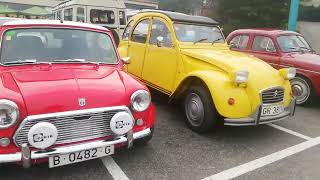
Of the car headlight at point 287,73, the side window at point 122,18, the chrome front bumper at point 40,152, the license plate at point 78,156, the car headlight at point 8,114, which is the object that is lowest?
the license plate at point 78,156

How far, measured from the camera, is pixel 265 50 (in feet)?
27.6

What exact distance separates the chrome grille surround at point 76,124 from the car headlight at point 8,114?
0.32 ft

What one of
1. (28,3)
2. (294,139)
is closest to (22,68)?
(294,139)

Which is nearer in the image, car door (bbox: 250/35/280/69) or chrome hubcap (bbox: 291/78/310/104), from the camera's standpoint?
chrome hubcap (bbox: 291/78/310/104)

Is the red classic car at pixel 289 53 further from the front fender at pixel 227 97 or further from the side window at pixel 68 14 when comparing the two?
the side window at pixel 68 14

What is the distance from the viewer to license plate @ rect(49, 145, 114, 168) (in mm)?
3659

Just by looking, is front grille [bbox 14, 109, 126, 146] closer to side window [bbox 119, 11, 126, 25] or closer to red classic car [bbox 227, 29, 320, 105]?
red classic car [bbox 227, 29, 320, 105]

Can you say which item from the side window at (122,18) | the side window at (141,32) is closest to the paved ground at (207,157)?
the side window at (141,32)

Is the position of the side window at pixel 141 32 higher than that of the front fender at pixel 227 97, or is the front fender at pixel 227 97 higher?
the side window at pixel 141 32

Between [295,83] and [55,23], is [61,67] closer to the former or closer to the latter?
[55,23]

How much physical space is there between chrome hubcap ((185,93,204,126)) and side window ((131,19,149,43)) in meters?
1.92

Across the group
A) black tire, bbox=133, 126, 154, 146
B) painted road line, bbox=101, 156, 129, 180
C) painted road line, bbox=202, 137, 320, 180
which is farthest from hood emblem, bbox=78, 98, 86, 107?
painted road line, bbox=202, 137, 320, 180

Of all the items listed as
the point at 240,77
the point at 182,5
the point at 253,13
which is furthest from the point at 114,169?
the point at 182,5

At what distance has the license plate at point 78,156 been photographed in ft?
12.0
